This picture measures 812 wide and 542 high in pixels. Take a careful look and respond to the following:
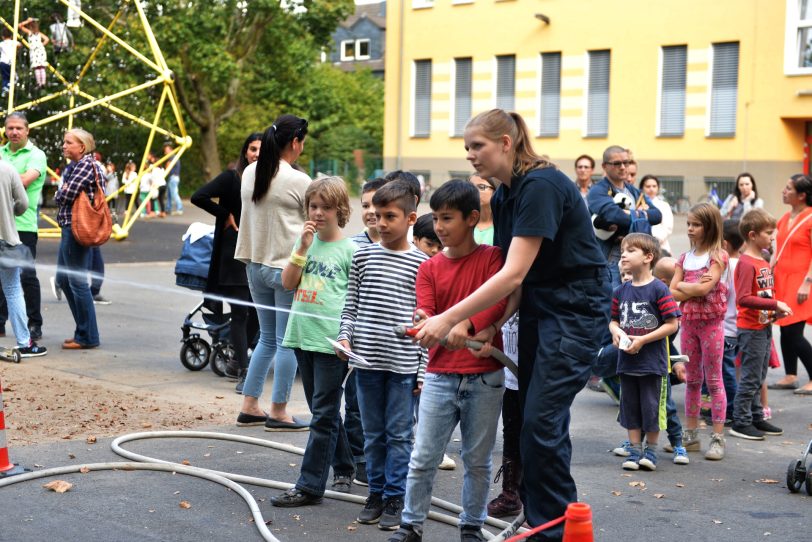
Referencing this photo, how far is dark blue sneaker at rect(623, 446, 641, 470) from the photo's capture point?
696 cm

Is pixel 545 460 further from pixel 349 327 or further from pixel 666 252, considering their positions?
pixel 666 252

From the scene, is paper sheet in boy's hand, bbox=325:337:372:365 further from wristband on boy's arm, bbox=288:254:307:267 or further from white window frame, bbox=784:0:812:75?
white window frame, bbox=784:0:812:75

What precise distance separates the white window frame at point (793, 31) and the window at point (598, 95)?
6.16 metres

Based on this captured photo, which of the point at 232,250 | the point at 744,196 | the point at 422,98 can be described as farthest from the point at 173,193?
the point at 232,250

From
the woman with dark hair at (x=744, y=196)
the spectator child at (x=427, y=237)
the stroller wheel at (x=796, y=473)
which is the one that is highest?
the woman with dark hair at (x=744, y=196)

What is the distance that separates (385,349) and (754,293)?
4.01 m

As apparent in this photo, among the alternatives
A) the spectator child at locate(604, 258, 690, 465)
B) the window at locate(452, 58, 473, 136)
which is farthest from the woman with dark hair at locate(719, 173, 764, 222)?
the window at locate(452, 58, 473, 136)

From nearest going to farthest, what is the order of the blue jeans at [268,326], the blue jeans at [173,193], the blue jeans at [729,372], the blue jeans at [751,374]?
the blue jeans at [268,326] < the blue jeans at [751,374] < the blue jeans at [729,372] < the blue jeans at [173,193]

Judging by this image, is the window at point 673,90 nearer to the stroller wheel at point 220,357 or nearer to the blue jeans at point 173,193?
the blue jeans at point 173,193

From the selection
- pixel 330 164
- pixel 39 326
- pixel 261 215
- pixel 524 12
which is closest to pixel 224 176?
pixel 261 215

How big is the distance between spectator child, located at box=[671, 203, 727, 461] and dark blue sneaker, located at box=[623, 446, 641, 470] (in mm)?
650

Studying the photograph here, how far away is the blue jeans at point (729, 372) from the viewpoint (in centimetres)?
859

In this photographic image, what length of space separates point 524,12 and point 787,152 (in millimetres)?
10278

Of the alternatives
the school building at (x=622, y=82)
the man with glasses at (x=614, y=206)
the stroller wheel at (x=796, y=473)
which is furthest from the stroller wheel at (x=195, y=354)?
the school building at (x=622, y=82)
